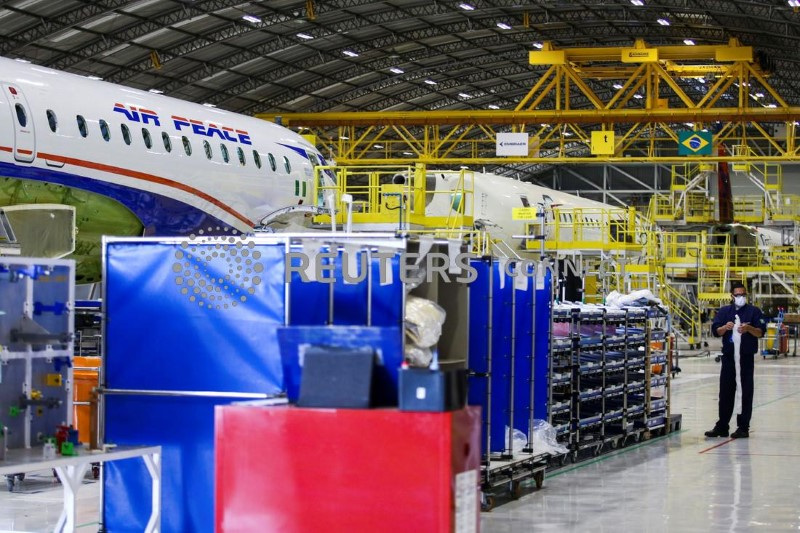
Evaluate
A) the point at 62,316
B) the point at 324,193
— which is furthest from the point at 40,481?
the point at 324,193

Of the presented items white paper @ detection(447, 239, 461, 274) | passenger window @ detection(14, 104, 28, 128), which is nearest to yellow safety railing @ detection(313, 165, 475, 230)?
passenger window @ detection(14, 104, 28, 128)

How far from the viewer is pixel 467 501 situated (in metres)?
6.68

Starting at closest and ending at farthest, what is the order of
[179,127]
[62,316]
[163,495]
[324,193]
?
[62,316]
[163,495]
[179,127]
[324,193]

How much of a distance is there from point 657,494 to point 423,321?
16.3 feet

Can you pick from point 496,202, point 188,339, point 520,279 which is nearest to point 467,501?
point 188,339

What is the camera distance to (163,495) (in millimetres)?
9070

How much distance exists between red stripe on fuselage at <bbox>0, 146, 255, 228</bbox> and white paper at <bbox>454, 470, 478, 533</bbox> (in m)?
10.4

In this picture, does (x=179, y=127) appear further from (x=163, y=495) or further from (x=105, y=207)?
(x=163, y=495)

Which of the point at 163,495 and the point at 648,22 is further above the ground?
the point at 648,22

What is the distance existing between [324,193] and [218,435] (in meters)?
18.8

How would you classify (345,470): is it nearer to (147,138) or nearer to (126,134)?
(126,134)

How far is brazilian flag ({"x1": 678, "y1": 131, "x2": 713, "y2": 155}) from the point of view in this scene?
1574 inches

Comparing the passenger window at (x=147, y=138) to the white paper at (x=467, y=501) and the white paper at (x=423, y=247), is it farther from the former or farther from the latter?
the white paper at (x=467, y=501)
